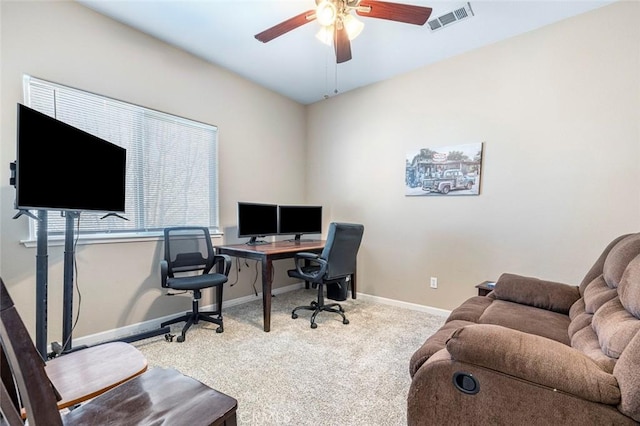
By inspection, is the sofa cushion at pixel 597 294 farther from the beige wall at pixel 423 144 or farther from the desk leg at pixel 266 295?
the desk leg at pixel 266 295

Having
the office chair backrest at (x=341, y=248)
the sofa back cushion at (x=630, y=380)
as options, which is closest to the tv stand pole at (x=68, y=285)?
the office chair backrest at (x=341, y=248)

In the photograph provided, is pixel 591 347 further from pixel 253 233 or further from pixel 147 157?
pixel 147 157

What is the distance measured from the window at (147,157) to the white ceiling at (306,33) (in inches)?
30.0

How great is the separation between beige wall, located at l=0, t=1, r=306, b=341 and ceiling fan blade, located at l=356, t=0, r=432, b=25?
6.73ft

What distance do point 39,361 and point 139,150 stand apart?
8.22 feet

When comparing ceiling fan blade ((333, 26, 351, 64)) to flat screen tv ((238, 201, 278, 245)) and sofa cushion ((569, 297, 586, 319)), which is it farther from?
sofa cushion ((569, 297, 586, 319))

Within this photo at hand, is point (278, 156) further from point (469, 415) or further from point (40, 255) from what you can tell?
point (469, 415)

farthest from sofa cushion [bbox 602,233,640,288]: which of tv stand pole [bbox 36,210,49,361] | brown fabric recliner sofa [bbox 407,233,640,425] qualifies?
tv stand pole [bbox 36,210,49,361]

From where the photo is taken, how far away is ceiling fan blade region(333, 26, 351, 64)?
2.08 m

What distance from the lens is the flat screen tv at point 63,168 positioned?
1514 millimetres

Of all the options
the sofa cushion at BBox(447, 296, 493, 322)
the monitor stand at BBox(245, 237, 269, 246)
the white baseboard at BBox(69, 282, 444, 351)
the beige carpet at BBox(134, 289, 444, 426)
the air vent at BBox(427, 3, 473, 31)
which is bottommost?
the beige carpet at BBox(134, 289, 444, 426)

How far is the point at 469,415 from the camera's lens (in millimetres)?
1067

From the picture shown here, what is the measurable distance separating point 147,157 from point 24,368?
2.55 m

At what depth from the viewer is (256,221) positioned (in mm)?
3438
